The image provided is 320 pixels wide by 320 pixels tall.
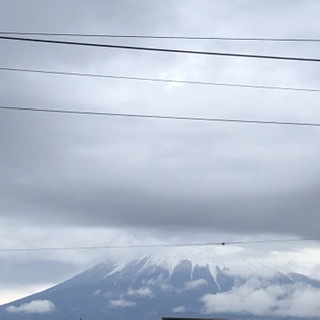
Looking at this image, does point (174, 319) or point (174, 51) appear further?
point (174, 319)

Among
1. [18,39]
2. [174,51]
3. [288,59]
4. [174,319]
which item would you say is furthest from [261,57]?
[174,319]

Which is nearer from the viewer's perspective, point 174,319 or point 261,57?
point 261,57

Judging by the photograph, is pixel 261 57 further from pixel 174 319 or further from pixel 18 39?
pixel 174 319

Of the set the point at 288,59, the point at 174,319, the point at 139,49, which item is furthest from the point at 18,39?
the point at 174,319

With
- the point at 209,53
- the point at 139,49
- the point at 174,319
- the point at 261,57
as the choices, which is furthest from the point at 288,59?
the point at 174,319

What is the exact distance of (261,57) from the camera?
110ft

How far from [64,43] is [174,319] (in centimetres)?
4974

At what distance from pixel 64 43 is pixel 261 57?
7.49 metres

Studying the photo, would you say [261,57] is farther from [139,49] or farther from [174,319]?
[174,319]

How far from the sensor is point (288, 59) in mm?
33625

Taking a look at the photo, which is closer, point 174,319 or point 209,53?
point 209,53

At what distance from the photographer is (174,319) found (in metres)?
79.0

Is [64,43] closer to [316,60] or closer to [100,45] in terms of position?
[100,45]

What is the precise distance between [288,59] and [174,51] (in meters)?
4.37
